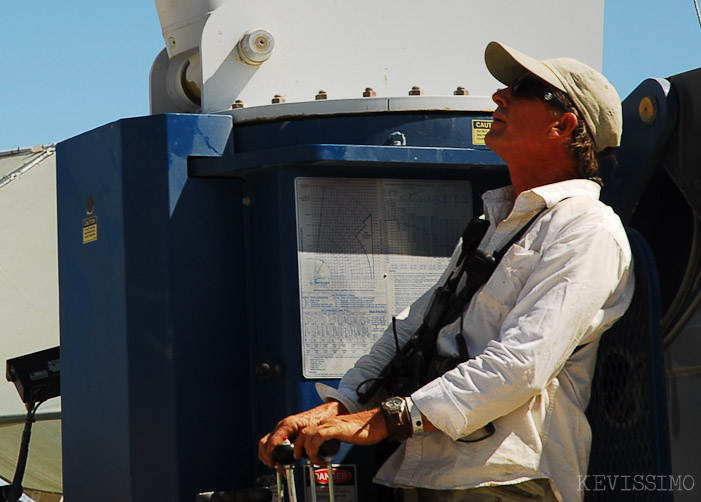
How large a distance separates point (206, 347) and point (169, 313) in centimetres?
17

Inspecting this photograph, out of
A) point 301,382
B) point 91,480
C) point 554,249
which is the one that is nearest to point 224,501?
point 301,382

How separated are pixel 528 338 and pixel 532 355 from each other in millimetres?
45

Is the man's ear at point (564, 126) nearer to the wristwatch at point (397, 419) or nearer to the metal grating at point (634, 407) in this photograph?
the metal grating at point (634, 407)

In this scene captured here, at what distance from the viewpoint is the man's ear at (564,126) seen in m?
3.38

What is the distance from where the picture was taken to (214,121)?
411cm

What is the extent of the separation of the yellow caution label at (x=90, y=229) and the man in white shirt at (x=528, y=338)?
1.24 metres

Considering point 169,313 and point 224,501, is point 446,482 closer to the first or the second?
point 224,501

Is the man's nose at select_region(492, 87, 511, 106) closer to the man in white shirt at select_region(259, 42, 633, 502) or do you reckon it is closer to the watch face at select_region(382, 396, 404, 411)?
the man in white shirt at select_region(259, 42, 633, 502)

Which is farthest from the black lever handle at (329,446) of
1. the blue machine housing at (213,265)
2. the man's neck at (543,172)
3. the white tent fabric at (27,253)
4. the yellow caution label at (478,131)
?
the white tent fabric at (27,253)

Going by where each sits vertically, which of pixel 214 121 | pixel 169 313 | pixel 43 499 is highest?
pixel 214 121

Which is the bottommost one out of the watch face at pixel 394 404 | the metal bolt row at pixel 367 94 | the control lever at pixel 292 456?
the control lever at pixel 292 456

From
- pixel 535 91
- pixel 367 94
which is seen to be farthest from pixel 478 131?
pixel 535 91

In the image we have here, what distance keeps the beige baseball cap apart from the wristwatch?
1.01 m

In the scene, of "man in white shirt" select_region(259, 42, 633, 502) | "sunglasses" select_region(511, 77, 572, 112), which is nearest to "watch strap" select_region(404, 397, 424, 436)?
"man in white shirt" select_region(259, 42, 633, 502)
